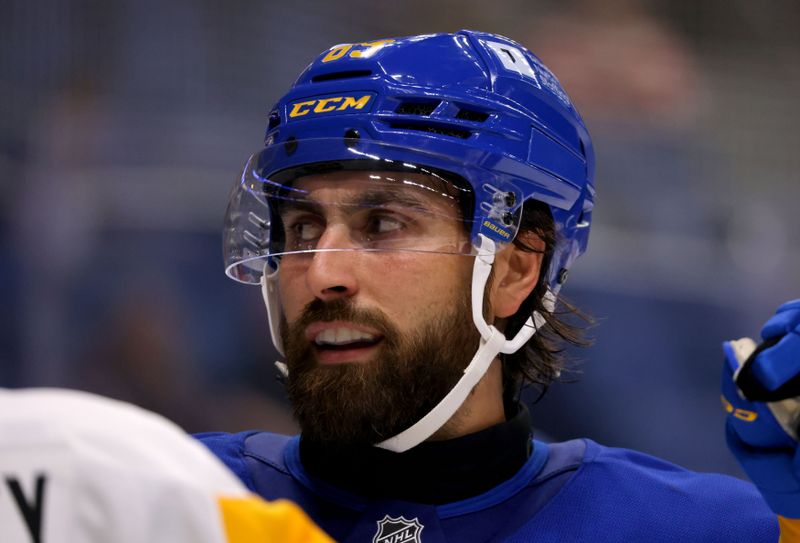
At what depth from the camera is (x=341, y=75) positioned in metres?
1.95

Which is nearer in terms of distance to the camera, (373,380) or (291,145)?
(373,380)

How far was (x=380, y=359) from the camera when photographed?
1.75m

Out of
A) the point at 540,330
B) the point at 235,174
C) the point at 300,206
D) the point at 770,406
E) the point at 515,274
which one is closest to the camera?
the point at 770,406

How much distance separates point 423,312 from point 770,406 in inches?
22.8

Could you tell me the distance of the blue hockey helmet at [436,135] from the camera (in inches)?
71.1

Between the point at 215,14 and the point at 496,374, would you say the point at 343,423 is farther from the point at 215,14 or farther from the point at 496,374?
the point at 215,14

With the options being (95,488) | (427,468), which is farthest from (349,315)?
(95,488)

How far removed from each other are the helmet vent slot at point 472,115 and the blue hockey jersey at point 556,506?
23.5 inches

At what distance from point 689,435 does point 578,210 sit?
1.81 metres

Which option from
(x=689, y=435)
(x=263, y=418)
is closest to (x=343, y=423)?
(x=263, y=418)

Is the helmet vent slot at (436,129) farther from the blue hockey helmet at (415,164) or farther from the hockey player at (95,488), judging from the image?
the hockey player at (95,488)

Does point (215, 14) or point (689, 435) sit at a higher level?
point (215, 14)

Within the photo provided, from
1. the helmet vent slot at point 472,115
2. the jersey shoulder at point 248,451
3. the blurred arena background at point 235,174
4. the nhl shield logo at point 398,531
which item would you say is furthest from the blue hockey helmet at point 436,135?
the blurred arena background at point 235,174

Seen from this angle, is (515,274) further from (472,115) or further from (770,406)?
(770,406)
